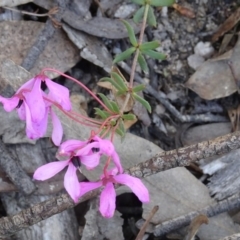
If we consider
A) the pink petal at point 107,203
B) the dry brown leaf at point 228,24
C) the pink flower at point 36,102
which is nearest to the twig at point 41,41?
the pink flower at point 36,102

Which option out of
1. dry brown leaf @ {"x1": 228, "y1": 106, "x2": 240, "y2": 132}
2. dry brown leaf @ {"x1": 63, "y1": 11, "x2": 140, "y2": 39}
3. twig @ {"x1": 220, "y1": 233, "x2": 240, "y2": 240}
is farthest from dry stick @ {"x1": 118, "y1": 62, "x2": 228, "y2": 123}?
twig @ {"x1": 220, "y1": 233, "x2": 240, "y2": 240}

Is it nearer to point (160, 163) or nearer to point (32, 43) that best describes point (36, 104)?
point (160, 163)

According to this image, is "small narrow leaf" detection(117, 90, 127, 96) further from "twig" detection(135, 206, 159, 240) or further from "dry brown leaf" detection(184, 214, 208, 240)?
"dry brown leaf" detection(184, 214, 208, 240)

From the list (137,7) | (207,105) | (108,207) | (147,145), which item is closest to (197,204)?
(147,145)

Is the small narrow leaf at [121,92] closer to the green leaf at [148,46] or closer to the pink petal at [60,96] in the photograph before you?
the green leaf at [148,46]

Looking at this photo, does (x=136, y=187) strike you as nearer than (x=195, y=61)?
Yes

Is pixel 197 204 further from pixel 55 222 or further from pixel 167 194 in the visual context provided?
pixel 55 222

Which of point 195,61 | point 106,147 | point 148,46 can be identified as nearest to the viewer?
point 106,147

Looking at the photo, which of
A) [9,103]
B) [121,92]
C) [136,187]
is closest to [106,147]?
[136,187]

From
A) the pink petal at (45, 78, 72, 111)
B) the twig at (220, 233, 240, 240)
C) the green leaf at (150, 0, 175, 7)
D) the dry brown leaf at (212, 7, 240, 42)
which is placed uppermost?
the green leaf at (150, 0, 175, 7)
